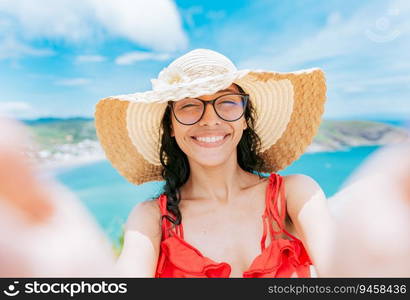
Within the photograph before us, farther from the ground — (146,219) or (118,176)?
(118,176)

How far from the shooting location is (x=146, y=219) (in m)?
1.58

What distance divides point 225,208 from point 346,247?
3.42 feet

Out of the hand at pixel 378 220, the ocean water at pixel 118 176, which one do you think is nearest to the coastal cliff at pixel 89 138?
the ocean water at pixel 118 176

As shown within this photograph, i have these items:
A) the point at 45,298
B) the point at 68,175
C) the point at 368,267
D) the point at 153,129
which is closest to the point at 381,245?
the point at 368,267

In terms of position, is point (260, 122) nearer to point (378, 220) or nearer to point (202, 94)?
point (202, 94)

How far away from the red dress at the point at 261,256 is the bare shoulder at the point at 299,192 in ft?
0.08

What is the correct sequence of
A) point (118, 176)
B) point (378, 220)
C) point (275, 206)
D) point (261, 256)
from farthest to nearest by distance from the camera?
point (118, 176) → point (275, 206) → point (261, 256) → point (378, 220)

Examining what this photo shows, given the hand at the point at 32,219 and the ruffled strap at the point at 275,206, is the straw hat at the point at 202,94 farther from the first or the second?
the hand at the point at 32,219

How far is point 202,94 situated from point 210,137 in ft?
0.73

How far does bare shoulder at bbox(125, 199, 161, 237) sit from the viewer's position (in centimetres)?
155

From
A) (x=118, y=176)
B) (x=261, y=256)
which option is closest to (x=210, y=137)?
(x=261, y=256)

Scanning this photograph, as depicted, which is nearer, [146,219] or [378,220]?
[378,220]

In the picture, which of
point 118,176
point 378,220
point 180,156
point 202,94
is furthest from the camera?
point 118,176

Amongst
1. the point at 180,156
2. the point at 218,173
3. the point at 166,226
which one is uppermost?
the point at 180,156
